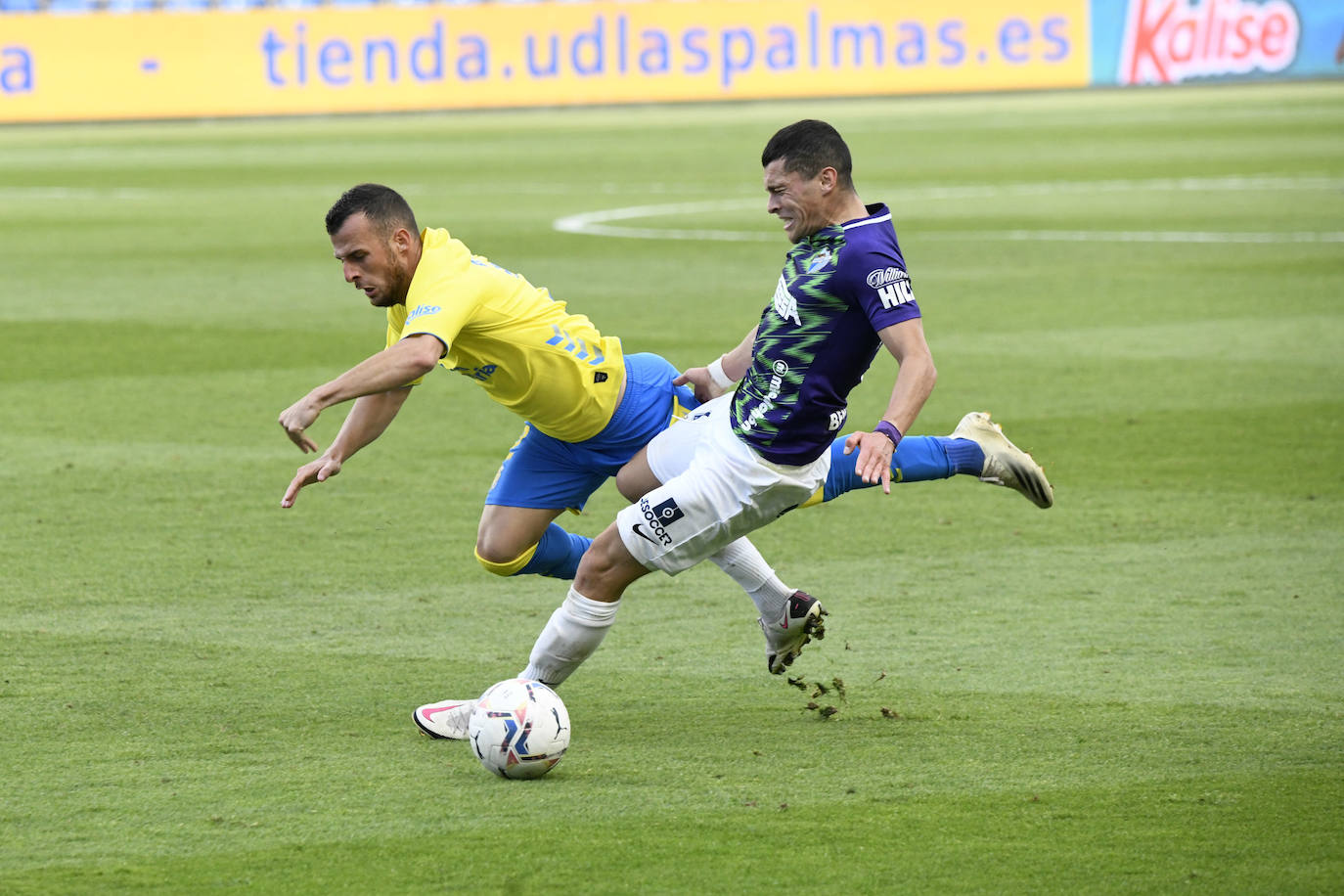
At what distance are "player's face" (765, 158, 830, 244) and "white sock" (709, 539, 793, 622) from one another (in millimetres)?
1202

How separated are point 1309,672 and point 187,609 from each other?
4172 millimetres

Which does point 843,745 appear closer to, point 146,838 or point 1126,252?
point 146,838

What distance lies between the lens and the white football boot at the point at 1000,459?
702 cm

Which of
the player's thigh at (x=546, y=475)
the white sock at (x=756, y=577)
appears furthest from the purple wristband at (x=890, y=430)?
the player's thigh at (x=546, y=475)

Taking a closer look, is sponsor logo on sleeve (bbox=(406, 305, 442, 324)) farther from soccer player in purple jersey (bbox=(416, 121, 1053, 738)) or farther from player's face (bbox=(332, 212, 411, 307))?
soccer player in purple jersey (bbox=(416, 121, 1053, 738))

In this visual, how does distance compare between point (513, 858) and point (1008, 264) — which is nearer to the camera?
point (513, 858)

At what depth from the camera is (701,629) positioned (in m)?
7.77

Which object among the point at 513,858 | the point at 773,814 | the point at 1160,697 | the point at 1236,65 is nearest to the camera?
the point at 513,858

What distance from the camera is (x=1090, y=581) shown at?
A: 27.6 ft

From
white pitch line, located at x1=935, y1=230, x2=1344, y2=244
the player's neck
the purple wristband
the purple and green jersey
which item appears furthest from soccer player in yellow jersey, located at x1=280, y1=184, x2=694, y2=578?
white pitch line, located at x1=935, y1=230, x2=1344, y2=244

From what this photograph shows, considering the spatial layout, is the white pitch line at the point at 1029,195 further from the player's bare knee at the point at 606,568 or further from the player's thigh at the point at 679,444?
the player's bare knee at the point at 606,568

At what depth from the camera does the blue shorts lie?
23.0 feet

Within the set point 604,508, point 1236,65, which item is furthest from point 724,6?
point 604,508

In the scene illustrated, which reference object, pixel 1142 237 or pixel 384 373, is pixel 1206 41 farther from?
pixel 384 373
